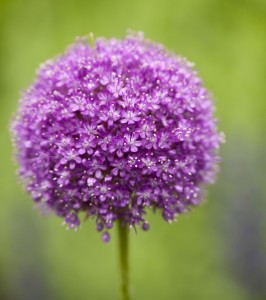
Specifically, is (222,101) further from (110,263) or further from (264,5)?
(110,263)

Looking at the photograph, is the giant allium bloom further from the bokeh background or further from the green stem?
the bokeh background

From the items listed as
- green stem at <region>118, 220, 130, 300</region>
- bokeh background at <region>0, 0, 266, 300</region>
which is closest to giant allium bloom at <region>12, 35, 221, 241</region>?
green stem at <region>118, 220, 130, 300</region>

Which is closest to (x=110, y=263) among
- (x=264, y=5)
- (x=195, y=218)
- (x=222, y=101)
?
(x=195, y=218)

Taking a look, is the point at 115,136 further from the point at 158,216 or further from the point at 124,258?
the point at 158,216

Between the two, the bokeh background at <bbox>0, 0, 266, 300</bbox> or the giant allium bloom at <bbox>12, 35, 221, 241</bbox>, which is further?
the bokeh background at <bbox>0, 0, 266, 300</bbox>

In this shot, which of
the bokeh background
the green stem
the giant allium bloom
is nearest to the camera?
the giant allium bloom
